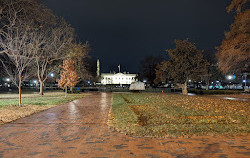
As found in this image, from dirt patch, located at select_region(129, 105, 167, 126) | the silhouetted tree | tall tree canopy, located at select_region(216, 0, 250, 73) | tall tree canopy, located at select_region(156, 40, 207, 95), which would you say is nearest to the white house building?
the silhouetted tree

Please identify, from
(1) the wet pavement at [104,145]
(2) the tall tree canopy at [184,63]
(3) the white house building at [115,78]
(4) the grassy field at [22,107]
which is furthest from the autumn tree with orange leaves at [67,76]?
(3) the white house building at [115,78]

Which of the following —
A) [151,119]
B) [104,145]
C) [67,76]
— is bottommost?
[104,145]

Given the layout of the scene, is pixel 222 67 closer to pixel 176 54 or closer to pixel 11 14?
pixel 176 54

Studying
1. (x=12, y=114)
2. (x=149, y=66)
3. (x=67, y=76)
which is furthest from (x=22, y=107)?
(x=149, y=66)

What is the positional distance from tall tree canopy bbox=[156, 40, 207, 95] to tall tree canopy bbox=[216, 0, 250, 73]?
11507mm

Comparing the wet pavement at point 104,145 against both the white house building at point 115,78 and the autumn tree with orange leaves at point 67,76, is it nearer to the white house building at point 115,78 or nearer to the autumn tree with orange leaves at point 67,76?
the autumn tree with orange leaves at point 67,76

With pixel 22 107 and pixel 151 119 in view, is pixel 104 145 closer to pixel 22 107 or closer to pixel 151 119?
pixel 151 119

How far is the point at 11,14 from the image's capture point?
14328 mm

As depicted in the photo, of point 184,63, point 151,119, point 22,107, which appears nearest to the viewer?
point 151,119

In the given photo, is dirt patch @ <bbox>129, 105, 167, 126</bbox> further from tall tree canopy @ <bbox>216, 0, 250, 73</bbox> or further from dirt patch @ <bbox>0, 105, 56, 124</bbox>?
tall tree canopy @ <bbox>216, 0, 250, 73</bbox>

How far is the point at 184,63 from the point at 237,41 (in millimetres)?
14169

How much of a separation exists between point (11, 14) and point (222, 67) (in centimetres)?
1622

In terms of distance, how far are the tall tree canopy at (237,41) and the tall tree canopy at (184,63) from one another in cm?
1151

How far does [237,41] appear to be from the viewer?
13.3 metres
